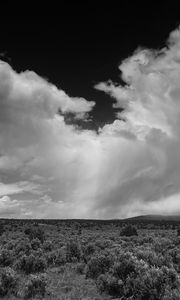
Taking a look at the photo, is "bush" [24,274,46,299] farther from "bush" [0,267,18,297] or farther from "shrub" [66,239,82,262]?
"shrub" [66,239,82,262]

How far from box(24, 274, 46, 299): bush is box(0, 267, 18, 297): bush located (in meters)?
0.93

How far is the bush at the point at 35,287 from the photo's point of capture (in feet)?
51.6

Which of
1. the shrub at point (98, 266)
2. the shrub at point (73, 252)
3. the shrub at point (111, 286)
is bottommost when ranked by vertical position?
the shrub at point (111, 286)

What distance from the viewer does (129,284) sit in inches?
620

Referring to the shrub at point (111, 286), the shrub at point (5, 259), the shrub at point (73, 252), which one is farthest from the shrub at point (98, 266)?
the shrub at point (5, 259)

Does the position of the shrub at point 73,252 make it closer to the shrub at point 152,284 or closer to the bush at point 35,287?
the bush at point 35,287

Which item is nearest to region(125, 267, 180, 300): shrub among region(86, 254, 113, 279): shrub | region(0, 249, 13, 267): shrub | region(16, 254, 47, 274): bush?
region(86, 254, 113, 279): shrub

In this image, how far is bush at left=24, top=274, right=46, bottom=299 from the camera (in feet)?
51.6

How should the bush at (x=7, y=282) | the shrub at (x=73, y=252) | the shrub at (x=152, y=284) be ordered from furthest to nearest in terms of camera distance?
the shrub at (x=73, y=252)
the bush at (x=7, y=282)
the shrub at (x=152, y=284)

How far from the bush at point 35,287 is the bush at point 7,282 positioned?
0.93 meters

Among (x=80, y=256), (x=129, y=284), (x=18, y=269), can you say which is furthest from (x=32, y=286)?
(x=80, y=256)

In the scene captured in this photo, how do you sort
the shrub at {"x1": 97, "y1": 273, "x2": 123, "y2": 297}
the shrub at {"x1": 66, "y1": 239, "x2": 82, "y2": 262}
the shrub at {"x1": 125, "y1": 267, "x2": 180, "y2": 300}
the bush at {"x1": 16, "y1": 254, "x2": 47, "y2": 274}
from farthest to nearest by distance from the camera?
the shrub at {"x1": 66, "y1": 239, "x2": 82, "y2": 262}
the bush at {"x1": 16, "y1": 254, "x2": 47, "y2": 274}
the shrub at {"x1": 97, "y1": 273, "x2": 123, "y2": 297}
the shrub at {"x1": 125, "y1": 267, "x2": 180, "y2": 300}

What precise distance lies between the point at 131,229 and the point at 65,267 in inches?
1556

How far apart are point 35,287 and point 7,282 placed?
1641 mm
